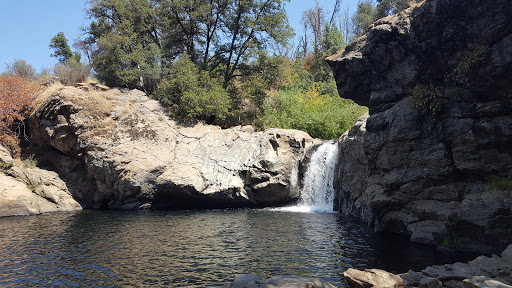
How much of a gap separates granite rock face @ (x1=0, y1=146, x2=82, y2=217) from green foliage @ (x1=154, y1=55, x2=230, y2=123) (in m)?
9.11

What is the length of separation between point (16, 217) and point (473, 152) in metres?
20.7

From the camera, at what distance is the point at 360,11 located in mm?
56156

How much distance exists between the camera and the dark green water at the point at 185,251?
874 cm

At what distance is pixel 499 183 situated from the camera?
10.5 meters

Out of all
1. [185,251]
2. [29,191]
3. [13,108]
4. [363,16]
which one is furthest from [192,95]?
[363,16]

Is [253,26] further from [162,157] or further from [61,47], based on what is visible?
[61,47]

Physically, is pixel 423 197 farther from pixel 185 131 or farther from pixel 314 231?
pixel 185 131

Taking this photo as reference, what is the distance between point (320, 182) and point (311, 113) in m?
7.39

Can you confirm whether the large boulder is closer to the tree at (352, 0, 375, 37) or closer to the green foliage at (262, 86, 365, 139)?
the green foliage at (262, 86, 365, 139)

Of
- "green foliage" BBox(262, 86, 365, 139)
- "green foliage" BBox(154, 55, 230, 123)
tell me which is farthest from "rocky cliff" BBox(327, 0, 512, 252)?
"green foliage" BBox(154, 55, 230, 123)

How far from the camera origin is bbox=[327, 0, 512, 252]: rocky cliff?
1070 centimetres

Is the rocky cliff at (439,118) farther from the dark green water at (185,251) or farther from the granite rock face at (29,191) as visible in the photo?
the granite rock face at (29,191)

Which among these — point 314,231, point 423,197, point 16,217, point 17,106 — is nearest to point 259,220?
point 314,231

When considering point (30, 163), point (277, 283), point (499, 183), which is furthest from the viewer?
point (30, 163)
